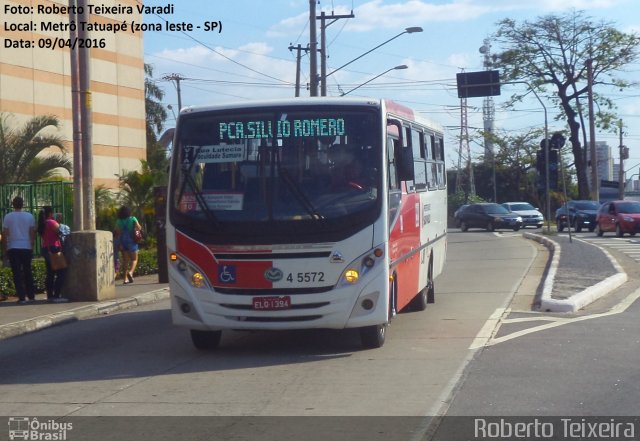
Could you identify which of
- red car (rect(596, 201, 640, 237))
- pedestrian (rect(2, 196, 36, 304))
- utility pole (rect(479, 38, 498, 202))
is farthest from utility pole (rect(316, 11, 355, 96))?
utility pole (rect(479, 38, 498, 202))

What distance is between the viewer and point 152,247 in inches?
1033

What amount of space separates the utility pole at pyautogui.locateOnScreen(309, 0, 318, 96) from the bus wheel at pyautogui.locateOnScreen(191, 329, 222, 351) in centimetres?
2239

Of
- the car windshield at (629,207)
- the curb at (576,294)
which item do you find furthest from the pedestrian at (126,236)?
the car windshield at (629,207)

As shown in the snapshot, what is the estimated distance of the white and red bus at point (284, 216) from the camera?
33.6 ft

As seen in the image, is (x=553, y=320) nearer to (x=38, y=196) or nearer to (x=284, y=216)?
(x=284, y=216)

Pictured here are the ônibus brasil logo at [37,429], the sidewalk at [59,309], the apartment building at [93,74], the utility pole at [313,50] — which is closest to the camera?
the ônibus brasil logo at [37,429]

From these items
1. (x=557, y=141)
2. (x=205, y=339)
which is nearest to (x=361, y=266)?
(x=205, y=339)

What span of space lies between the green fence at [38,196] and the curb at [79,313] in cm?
551

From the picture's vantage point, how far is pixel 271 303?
404 inches

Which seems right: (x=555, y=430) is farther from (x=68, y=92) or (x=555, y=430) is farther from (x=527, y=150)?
(x=527, y=150)

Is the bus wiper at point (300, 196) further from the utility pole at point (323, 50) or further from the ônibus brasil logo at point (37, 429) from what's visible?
the utility pole at point (323, 50)

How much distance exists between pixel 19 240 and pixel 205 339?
6.09m

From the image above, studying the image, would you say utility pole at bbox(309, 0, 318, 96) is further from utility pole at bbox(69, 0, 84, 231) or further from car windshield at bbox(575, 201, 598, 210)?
car windshield at bbox(575, 201, 598, 210)

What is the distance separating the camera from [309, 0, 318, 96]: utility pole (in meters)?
32.6
